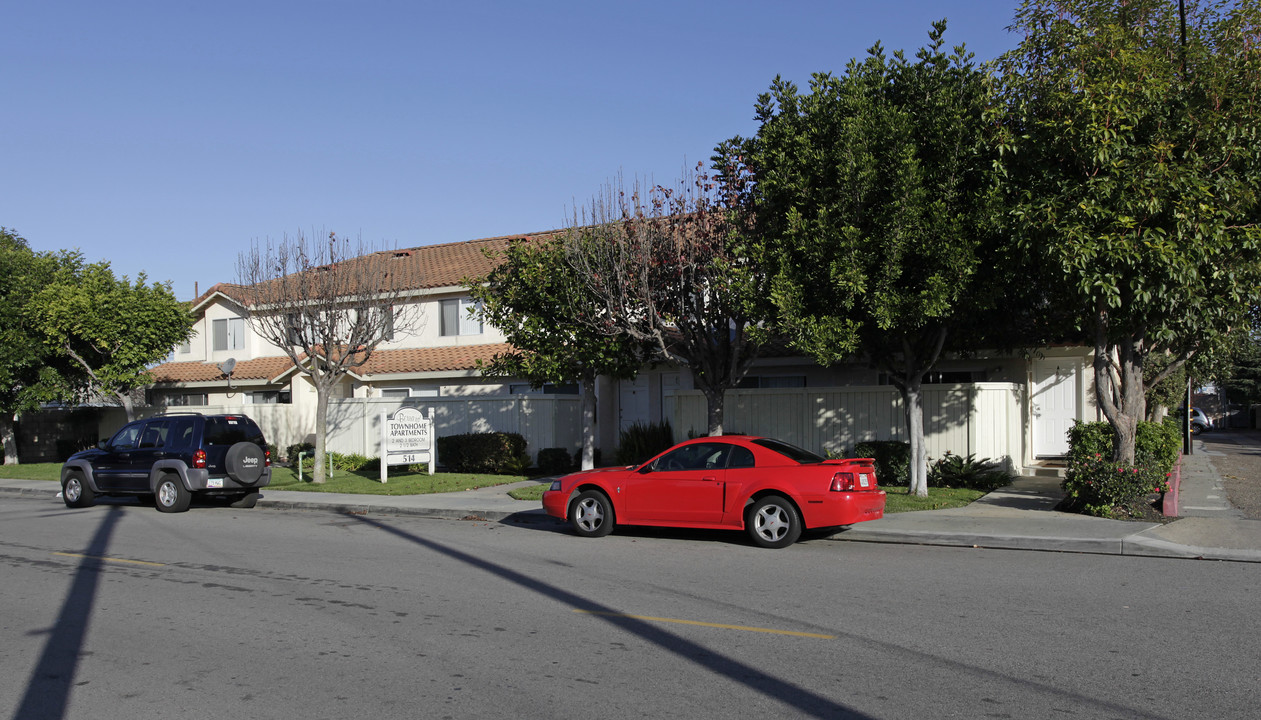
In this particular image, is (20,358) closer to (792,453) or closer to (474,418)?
(474,418)

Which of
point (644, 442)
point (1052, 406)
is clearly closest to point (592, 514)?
point (644, 442)

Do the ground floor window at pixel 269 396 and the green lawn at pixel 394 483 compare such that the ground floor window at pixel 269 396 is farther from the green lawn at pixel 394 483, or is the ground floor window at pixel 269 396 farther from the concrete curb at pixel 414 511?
the concrete curb at pixel 414 511

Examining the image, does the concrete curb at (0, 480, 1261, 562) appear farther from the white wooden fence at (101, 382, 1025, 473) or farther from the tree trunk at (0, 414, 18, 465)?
the tree trunk at (0, 414, 18, 465)

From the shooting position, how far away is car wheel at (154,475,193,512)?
16.9 metres

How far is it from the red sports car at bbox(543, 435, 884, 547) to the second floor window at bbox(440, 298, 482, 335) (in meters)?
16.2

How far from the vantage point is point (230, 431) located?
17.6 meters

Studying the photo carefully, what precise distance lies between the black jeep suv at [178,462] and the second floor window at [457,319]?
36.8 ft

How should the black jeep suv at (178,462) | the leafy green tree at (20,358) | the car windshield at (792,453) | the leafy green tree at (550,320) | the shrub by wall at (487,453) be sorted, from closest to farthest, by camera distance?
the car windshield at (792,453)
the black jeep suv at (178,462)
the leafy green tree at (550,320)
the shrub by wall at (487,453)
the leafy green tree at (20,358)

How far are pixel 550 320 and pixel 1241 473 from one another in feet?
52.4

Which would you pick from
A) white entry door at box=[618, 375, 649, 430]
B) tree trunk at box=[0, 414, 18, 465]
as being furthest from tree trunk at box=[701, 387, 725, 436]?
tree trunk at box=[0, 414, 18, 465]

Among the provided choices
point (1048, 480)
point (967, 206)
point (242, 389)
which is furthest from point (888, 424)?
point (242, 389)

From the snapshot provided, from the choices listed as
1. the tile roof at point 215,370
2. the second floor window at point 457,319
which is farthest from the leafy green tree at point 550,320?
the tile roof at point 215,370

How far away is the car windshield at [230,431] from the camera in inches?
681

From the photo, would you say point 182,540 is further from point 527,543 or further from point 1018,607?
point 1018,607
